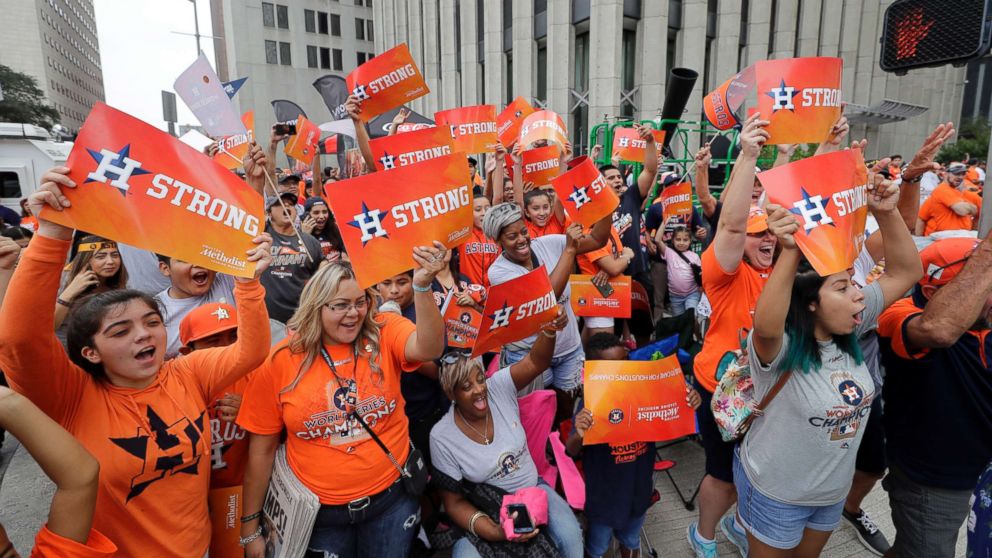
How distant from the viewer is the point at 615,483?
2.94 m

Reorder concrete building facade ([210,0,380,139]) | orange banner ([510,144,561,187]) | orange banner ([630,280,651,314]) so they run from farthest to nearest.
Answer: concrete building facade ([210,0,380,139]), orange banner ([510,144,561,187]), orange banner ([630,280,651,314])

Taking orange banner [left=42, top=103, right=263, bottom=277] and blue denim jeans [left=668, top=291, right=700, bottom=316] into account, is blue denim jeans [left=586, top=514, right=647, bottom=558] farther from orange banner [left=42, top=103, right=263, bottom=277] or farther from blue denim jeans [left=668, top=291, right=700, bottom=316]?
blue denim jeans [left=668, top=291, right=700, bottom=316]

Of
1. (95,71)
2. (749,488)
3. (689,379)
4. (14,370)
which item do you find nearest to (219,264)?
(14,370)

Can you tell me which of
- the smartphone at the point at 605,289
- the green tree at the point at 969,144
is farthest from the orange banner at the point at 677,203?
the green tree at the point at 969,144

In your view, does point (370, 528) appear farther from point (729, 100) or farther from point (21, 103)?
point (21, 103)

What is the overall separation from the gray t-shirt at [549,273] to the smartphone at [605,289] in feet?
1.00

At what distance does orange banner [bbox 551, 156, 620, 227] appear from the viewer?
154 inches

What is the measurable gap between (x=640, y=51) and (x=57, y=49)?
10138 centimetres

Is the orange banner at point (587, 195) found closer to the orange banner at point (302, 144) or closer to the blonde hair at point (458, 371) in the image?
the blonde hair at point (458, 371)

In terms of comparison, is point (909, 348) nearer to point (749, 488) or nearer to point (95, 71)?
point (749, 488)

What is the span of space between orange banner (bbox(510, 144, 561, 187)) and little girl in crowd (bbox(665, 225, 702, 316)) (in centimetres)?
153

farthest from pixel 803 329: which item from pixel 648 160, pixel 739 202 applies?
pixel 648 160

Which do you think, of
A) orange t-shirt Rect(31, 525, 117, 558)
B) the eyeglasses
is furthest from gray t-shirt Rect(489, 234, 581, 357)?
orange t-shirt Rect(31, 525, 117, 558)

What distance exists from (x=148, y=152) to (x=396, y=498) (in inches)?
72.7
